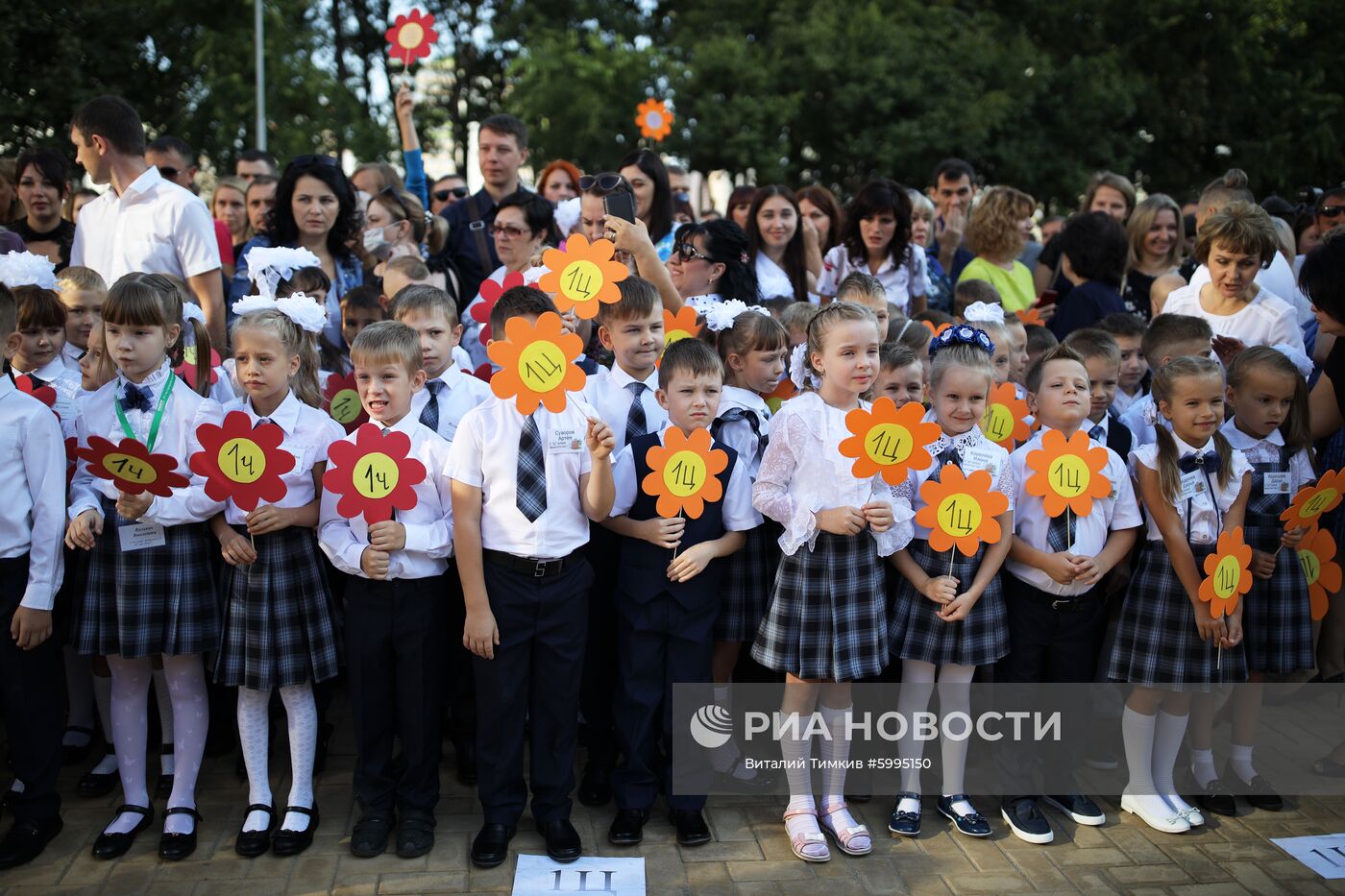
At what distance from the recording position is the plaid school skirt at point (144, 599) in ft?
10.2

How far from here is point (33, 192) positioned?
5012 mm

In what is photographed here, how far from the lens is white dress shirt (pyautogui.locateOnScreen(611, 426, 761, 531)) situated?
3.20m

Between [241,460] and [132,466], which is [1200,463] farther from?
[132,466]

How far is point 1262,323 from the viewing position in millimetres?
4301

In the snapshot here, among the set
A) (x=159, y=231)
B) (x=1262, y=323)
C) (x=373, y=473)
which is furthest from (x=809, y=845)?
(x=159, y=231)

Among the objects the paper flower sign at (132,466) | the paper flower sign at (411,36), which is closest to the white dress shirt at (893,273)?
the paper flower sign at (411,36)

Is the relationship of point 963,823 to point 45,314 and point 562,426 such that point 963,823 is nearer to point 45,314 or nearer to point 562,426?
point 562,426

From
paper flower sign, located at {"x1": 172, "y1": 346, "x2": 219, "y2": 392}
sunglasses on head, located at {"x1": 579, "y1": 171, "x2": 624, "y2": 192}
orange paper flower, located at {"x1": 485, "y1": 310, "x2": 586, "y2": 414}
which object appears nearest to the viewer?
orange paper flower, located at {"x1": 485, "y1": 310, "x2": 586, "y2": 414}

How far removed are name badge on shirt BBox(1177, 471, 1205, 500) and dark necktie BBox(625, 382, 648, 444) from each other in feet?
5.58

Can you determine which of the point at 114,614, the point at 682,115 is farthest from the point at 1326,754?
the point at 682,115

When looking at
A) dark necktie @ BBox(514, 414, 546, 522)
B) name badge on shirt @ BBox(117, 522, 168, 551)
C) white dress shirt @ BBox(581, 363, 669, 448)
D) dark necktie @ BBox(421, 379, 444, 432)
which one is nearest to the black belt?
dark necktie @ BBox(514, 414, 546, 522)

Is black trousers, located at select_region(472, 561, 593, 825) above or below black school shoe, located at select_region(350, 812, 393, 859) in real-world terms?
above

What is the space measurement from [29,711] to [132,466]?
2.62 feet

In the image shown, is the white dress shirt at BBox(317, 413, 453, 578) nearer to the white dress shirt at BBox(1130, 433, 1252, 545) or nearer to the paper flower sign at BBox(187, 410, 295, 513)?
the paper flower sign at BBox(187, 410, 295, 513)
